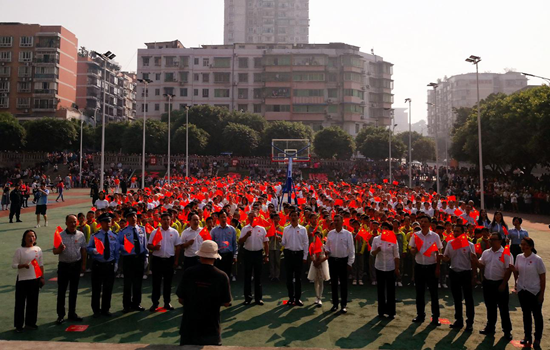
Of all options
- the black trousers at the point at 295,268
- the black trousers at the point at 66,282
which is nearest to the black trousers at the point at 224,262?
the black trousers at the point at 295,268

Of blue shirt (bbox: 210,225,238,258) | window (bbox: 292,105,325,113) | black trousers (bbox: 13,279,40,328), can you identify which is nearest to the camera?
black trousers (bbox: 13,279,40,328)

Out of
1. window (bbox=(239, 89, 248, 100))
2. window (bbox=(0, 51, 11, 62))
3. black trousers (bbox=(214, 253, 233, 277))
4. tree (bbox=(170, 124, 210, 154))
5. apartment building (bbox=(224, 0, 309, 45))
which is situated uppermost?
apartment building (bbox=(224, 0, 309, 45))

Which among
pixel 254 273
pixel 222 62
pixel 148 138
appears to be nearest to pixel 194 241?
pixel 254 273

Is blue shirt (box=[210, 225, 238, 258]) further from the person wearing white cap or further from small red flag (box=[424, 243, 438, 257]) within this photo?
the person wearing white cap

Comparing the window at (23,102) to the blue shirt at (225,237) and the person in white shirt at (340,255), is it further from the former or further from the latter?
the person in white shirt at (340,255)

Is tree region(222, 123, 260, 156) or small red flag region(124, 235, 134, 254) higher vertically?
tree region(222, 123, 260, 156)

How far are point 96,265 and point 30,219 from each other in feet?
53.5

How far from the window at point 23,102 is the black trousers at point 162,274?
3085 inches

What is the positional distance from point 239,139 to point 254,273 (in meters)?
49.7

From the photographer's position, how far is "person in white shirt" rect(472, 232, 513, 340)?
739 cm

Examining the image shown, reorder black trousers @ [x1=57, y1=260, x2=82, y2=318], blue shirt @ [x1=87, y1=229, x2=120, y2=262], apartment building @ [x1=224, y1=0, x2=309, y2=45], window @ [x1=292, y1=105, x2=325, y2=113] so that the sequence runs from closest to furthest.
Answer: black trousers @ [x1=57, y1=260, x2=82, y2=318] → blue shirt @ [x1=87, y1=229, x2=120, y2=262] → window @ [x1=292, y1=105, x2=325, y2=113] → apartment building @ [x1=224, y1=0, x2=309, y2=45]

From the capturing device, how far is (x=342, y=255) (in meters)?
8.61

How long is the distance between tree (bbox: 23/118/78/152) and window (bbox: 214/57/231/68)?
111 feet

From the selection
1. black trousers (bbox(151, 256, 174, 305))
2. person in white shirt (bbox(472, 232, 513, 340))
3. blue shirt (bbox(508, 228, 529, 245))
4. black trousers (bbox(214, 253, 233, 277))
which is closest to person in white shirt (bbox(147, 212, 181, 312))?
black trousers (bbox(151, 256, 174, 305))
